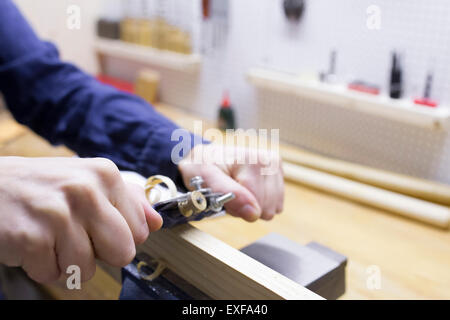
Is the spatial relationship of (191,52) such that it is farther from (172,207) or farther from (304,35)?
(172,207)

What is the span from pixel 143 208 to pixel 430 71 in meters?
0.67

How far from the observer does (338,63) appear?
95 centimetres

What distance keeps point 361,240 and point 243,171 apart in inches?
10.3

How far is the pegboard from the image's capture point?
2.70ft

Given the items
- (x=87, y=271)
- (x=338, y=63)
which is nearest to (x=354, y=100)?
(x=338, y=63)

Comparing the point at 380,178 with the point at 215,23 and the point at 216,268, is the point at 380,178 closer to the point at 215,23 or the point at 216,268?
the point at 216,268

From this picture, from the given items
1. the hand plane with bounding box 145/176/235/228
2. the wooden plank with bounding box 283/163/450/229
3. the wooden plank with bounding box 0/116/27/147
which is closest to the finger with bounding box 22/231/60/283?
the hand plane with bounding box 145/176/235/228

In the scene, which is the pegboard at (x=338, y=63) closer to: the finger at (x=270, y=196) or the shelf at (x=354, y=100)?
the shelf at (x=354, y=100)

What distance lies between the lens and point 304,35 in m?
0.99

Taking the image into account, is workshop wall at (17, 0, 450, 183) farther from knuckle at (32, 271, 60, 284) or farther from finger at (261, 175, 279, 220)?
knuckle at (32, 271, 60, 284)

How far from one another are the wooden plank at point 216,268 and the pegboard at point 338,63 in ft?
1.97

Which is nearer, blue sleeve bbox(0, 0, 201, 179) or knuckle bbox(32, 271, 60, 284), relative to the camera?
knuckle bbox(32, 271, 60, 284)

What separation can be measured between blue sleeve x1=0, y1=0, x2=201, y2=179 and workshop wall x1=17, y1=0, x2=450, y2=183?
0.47m
